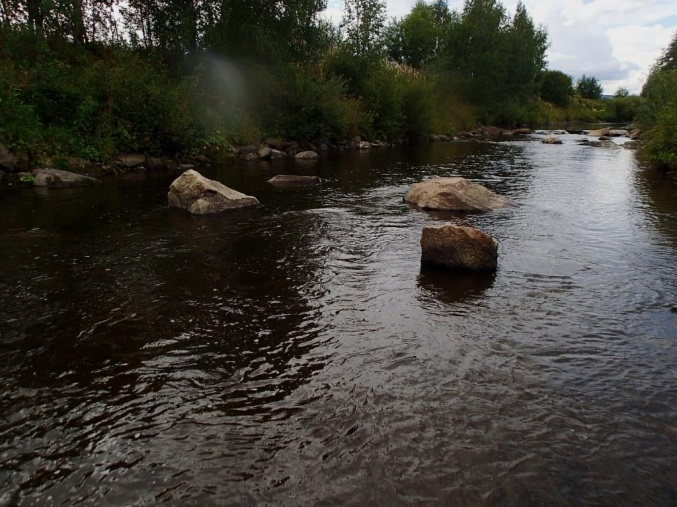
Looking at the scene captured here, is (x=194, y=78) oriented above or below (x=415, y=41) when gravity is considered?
below

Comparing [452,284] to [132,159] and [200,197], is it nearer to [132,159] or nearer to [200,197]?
[200,197]

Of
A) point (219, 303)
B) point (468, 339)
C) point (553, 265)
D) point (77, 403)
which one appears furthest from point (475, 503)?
point (553, 265)

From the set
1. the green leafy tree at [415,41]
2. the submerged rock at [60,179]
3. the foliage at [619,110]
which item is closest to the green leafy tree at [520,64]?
the green leafy tree at [415,41]

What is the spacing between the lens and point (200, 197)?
47.9ft

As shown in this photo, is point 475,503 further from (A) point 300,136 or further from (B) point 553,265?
(A) point 300,136

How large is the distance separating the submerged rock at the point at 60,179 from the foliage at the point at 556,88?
314 feet

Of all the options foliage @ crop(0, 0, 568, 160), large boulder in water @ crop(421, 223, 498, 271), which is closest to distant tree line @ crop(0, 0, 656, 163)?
foliage @ crop(0, 0, 568, 160)

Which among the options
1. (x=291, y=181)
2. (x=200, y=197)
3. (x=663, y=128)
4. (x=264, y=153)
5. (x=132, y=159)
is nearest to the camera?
(x=200, y=197)

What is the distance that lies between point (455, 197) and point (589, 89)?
12254cm

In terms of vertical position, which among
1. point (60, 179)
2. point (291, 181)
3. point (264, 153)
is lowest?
point (291, 181)

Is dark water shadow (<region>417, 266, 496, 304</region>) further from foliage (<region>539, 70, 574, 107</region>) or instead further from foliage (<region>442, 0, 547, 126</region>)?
foliage (<region>539, 70, 574, 107</region>)

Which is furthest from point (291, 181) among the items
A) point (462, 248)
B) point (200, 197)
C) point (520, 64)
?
point (520, 64)

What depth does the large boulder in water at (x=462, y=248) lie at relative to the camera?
29.5ft

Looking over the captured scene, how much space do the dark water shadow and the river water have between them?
0.17 ft
